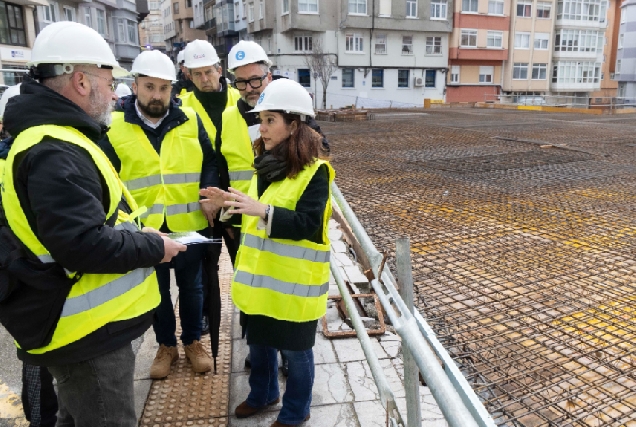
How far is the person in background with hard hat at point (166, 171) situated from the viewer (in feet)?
9.76

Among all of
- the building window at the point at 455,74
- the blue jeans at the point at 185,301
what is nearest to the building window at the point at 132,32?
the building window at the point at 455,74

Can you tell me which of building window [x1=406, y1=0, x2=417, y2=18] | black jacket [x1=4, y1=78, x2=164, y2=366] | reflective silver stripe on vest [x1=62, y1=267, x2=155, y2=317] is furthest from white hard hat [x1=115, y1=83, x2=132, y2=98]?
building window [x1=406, y1=0, x2=417, y2=18]

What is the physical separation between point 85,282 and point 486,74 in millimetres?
46055

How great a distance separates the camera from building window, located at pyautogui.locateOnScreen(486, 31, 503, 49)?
140 ft

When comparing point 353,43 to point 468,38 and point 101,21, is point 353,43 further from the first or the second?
point 101,21

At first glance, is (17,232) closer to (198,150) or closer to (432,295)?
(198,150)

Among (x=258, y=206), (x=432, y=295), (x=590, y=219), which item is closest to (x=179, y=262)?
(x=258, y=206)

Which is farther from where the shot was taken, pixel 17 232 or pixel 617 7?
pixel 617 7

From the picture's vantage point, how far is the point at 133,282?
6.41 ft

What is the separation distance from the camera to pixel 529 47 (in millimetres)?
44062

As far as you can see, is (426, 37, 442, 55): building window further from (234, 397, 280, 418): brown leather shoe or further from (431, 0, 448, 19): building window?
(234, 397, 280, 418): brown leather shoe

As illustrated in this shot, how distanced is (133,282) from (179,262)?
4.04 ft

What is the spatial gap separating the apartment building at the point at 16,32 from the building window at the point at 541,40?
37.2m

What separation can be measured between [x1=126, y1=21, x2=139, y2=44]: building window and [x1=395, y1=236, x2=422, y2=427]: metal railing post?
4203 cm
